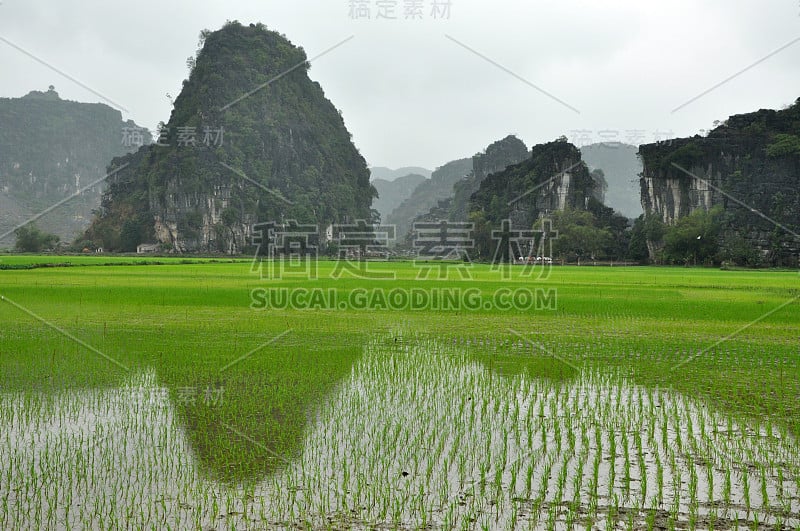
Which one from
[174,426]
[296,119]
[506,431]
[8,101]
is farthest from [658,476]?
[8,101]

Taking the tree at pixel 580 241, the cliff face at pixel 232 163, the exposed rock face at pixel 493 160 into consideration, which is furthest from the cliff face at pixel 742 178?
the exposed rock face at pixel 493 160

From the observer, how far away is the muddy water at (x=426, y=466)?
3.21 meters

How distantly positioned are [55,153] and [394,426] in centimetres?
13828

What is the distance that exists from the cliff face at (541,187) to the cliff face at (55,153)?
6472 cm

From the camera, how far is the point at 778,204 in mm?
49219

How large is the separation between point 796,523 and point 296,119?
279 ft

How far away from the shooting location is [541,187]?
66625 mm

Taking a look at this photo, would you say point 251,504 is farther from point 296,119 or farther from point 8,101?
point 8,101

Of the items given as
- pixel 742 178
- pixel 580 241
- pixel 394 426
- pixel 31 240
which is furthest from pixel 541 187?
pixel 394 426

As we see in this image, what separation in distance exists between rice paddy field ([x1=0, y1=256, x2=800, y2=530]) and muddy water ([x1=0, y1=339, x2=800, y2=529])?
18 millimetres

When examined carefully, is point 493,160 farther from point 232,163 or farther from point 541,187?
point 232,163

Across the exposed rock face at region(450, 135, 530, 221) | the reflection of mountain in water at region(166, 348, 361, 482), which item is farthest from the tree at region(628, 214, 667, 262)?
the reflection of mountain in water at region(166, 348, 361, 482)

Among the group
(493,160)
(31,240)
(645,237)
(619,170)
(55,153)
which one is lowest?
(31,240)

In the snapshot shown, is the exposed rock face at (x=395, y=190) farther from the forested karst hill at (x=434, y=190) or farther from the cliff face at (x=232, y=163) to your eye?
the cliff face at (x=232, y=163)
